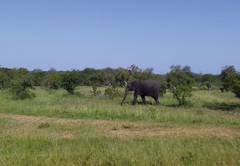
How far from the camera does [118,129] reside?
8570mm

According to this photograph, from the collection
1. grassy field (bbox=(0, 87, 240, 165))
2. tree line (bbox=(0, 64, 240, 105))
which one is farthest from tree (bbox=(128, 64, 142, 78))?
grassy field (bbox=(0, 87, 240, 165))

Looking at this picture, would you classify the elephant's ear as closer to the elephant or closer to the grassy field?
the elephant

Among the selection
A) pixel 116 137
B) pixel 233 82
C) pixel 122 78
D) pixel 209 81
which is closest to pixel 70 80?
pixel 122 78

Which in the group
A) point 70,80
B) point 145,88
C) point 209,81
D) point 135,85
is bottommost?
point 145,88

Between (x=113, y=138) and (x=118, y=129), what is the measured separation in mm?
→ 1401

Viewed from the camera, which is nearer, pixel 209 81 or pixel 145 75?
pixel 145 75

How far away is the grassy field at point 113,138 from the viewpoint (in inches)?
188

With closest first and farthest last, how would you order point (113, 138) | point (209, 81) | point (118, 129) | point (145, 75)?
point (113, 138) → point (118, 129) → point (145, 75) → point (209, 81)

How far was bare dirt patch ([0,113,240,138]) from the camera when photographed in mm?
7800

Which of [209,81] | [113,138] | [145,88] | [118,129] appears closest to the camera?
[113,138]

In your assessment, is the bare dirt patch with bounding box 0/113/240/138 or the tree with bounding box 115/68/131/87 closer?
the bare dirt patch with bounding box 0/113/240/138

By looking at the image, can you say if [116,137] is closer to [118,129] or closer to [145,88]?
[118,129]

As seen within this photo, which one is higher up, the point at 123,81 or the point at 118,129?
the point at 123,81

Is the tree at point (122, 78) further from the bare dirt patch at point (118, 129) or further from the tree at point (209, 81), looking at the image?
the bare dirt patch at point (118, 129)
